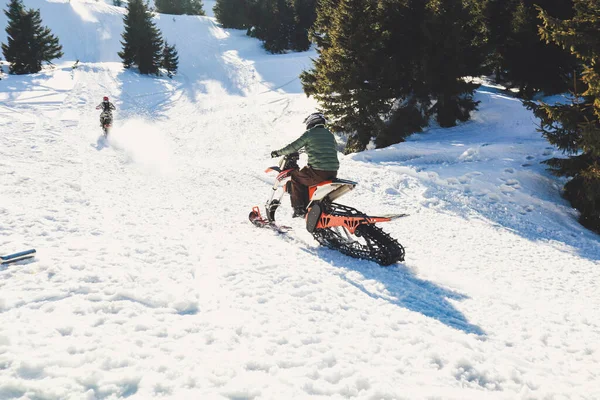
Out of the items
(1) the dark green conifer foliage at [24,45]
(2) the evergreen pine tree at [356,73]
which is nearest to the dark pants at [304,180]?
(2) the evergreen pine tree at [356,73]

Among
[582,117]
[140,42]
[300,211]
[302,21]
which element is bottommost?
[300,211]

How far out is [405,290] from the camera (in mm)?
4879

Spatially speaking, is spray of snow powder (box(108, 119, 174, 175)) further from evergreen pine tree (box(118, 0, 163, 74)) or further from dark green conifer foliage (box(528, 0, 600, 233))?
evergreen pine tree (box(118, 0, 163, 74))

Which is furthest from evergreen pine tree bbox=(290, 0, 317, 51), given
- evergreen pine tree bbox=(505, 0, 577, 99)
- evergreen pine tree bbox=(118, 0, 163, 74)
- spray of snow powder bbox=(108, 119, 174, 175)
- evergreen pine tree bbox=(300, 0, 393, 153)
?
evergreen pine tree bbox=(300, 0, 393, 153)

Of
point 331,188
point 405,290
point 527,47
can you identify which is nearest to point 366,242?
point 331,188

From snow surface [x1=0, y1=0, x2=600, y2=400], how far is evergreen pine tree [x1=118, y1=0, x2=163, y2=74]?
94.8 feet

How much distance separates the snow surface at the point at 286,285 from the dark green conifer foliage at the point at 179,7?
7640 centimetres

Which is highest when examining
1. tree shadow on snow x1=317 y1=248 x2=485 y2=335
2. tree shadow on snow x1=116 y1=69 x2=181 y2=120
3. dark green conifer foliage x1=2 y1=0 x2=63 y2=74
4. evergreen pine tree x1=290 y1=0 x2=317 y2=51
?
evergreen pine tree x1=290 y1=0 x2=317 y2=51

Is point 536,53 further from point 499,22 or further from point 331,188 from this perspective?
point 331,188

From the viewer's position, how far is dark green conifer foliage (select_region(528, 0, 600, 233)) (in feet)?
26.9

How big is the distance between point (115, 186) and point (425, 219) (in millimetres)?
8167

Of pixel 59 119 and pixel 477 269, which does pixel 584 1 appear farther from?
pixel 59 119

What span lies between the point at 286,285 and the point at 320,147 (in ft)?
9.11

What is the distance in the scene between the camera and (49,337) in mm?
2881
